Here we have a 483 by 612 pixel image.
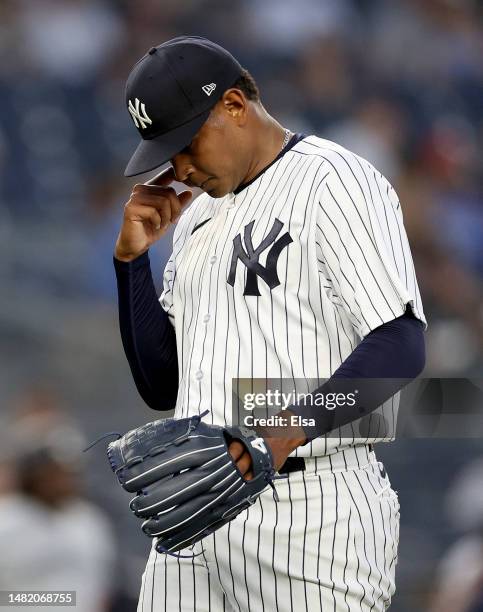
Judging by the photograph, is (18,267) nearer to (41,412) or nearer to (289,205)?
(41,412)

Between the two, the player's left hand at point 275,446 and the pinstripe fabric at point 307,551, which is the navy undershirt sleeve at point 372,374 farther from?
the pinstripe fabric at point 307,551

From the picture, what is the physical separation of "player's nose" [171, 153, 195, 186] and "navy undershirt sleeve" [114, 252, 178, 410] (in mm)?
211

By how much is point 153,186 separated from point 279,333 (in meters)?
0.44

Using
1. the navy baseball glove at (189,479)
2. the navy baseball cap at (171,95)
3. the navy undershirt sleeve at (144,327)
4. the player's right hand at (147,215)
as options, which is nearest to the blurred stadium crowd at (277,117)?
the navy undershirt sleeve at (144,327)

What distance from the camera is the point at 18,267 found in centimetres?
409

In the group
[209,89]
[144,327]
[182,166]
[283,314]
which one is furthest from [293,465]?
[209,89]

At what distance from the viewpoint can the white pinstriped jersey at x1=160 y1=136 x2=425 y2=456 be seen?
61.1 inches

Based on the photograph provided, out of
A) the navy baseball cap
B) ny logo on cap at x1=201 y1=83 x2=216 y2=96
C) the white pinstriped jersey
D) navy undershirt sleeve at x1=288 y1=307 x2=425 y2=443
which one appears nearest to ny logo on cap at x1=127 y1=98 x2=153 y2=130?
the navy baseball cap

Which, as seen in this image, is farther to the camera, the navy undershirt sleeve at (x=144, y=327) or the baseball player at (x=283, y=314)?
the navy undershirt sleeve at (x=144, y=327)

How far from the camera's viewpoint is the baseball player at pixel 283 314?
1.56 m

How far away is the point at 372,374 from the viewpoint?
4.71 ft

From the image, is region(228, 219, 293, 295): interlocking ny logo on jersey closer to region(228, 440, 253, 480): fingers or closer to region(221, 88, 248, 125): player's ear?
region(221, 88, 248, 125): player's ear

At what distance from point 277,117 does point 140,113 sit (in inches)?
105

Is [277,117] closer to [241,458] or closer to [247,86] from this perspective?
[247,86]
